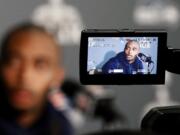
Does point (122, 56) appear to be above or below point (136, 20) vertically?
below

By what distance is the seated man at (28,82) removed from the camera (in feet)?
0.92

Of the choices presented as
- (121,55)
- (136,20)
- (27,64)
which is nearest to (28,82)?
(27,64)

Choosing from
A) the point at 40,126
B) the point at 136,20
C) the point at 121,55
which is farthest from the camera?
the point at 136,20

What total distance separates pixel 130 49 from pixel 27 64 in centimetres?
18

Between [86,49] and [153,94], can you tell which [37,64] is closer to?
[86,49]

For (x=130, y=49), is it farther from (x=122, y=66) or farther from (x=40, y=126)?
(x=40, y=126)

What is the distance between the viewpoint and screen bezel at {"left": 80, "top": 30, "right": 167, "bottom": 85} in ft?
1.40

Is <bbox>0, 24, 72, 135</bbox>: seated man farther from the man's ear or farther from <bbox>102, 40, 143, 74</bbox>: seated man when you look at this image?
<bbox>102, 40, 143, 74</bbox>: seated man

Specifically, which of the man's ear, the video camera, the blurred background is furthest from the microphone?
the blurred background

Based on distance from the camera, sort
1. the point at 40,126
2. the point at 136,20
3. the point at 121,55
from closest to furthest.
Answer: the point at 40,126
the point at 121,55
the point at 136,20

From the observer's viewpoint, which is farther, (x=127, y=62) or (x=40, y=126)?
(x=127, y=62)

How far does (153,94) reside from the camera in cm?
152

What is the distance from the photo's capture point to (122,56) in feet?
1.41

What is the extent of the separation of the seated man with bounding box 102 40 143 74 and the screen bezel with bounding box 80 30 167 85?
1 cm
